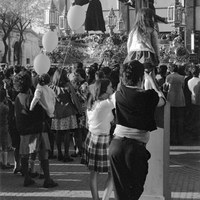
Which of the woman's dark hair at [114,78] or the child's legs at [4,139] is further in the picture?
the woman's dark hair at [114,78]

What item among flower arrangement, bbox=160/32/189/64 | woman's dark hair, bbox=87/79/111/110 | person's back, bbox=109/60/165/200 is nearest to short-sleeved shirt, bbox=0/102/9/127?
woman's dark hair, bbox=87/79/111/110

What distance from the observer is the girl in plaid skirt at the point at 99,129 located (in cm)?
581

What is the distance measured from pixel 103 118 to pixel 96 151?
45 cm

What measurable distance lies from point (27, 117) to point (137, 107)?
103 inches

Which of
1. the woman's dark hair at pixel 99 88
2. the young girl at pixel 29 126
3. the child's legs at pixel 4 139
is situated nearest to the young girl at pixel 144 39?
the woman's dark hair at pixel 99 88

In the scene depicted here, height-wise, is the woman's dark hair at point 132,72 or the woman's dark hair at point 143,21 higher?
the woman's dark hair at point 143,21

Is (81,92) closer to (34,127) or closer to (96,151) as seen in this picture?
(34,127)

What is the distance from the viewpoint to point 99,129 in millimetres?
5926

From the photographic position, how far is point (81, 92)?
31.4 ft

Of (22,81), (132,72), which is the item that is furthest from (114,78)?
(132,72)

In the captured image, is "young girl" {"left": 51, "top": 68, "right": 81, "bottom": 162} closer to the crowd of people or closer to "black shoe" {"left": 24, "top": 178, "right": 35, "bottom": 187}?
the crowd of people

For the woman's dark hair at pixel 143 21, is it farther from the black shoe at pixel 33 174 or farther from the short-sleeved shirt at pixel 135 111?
the black shoe at pixel 33 174

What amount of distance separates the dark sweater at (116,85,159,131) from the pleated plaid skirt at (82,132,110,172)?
1210 millimetres

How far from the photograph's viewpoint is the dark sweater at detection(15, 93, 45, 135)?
269 inches
